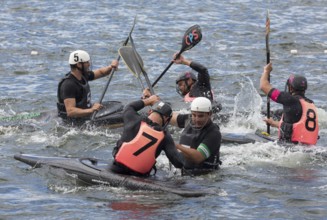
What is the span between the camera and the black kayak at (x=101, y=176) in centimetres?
1105

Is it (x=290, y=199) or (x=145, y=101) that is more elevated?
(x=145, y=101)

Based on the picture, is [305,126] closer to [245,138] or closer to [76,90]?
[245,138]

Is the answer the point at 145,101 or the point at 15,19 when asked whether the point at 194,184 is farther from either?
the point at 15,19

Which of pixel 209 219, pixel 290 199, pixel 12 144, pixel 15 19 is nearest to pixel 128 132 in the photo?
pixel 209 219

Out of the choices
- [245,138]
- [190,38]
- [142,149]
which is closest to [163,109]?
[142,149]

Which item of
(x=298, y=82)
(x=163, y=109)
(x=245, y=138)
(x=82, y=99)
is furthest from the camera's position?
(x=82, y=99)

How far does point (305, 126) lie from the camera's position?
13000 mm

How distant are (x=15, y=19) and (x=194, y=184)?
17.3 m

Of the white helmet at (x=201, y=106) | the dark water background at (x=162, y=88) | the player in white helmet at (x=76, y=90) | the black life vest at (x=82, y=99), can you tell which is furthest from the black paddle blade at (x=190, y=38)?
the white helmet at (x=201, y=106)

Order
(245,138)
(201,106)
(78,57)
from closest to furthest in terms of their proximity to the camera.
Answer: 1. (201,106)
2. (245,138)
3. (78,57)

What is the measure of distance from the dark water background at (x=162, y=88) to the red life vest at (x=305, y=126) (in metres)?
0.21

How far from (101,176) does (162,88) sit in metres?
8.46

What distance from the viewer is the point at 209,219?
10.5 m

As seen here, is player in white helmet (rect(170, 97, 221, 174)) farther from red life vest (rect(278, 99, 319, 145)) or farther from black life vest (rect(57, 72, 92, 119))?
black life vest (rect(57, 72, 92, 119))
